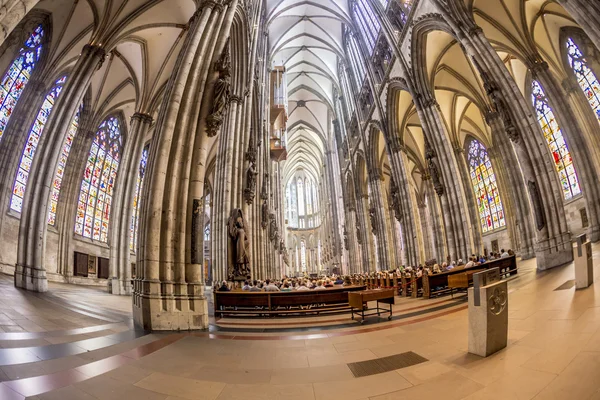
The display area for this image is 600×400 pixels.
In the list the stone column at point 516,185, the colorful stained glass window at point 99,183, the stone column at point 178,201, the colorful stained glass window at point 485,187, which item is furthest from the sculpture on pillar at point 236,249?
the colorful stained glass window at point 485,187

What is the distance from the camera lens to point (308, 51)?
33.9 metres

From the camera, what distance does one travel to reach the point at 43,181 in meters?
10.7

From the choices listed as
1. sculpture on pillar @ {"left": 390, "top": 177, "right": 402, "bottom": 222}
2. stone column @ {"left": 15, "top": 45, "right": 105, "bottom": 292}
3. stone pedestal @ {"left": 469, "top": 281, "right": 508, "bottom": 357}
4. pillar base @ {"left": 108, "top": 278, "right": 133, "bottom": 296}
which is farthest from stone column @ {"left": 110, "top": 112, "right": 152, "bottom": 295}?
sculpture on pillar @ {"left": 390, "top": 177, "right": 402, "bottom": 222}

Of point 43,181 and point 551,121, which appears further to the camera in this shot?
point 551,121

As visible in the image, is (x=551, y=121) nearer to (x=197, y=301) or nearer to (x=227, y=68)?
(x=227, y=68)

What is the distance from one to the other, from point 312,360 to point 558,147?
71.7 feet

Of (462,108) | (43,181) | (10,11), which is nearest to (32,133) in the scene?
(43,181)

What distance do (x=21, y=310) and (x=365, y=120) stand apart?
82.5ft

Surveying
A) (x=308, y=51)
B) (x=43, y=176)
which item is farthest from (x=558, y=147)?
(x=308, y=51)

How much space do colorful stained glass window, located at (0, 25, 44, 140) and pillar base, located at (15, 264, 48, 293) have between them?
7704mm

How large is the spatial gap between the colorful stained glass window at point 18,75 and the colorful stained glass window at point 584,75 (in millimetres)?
27155

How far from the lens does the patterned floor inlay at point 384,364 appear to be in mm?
2723

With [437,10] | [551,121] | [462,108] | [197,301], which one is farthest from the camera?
[462,108]

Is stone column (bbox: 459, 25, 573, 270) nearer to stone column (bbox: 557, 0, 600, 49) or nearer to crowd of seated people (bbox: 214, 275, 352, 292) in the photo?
stone column (bbox: 557, 0, 600, 49)
